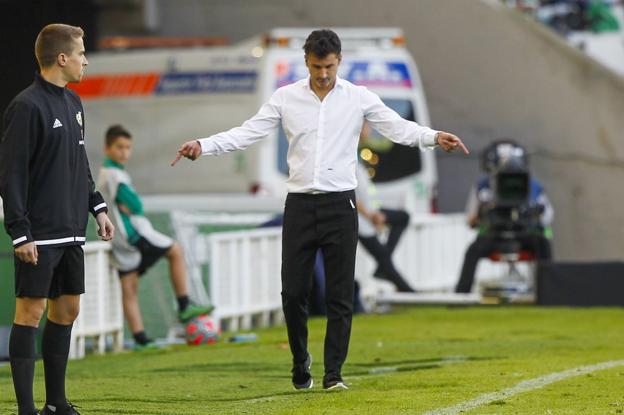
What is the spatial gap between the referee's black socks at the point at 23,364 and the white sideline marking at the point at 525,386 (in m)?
1.88

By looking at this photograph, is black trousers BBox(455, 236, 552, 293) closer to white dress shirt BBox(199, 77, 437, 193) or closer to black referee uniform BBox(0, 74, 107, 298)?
white dress shirt BBox(199, 77, 437, 193)

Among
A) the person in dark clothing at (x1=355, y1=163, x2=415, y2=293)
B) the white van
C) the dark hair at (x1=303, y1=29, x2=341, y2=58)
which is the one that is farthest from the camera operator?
the dark hair at (x1=303, y1=29, x2=341, y2=58)

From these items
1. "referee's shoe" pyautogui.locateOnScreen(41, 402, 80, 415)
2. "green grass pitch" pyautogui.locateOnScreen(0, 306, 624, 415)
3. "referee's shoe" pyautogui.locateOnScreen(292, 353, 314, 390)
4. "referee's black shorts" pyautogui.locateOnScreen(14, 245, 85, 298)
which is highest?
"referee's black shorts" pyautogui.locateOnScreen(14, 245, 85, 298)

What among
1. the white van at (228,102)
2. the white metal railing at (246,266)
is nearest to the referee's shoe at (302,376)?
the white metal railing at (246,266)

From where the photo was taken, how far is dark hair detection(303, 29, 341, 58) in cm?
929

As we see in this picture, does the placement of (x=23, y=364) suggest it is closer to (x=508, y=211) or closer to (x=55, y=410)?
(x=55, y=410)

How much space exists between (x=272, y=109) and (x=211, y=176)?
12.2 metres

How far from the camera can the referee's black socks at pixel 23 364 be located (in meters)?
8.03

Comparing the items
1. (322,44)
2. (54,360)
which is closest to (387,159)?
(322,44)

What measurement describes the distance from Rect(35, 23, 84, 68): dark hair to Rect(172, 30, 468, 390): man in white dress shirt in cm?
150

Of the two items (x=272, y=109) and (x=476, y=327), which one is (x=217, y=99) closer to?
(x=476, y=327)

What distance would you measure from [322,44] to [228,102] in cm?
1235

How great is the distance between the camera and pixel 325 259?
31.4ft

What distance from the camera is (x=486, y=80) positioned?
87.0 feet
